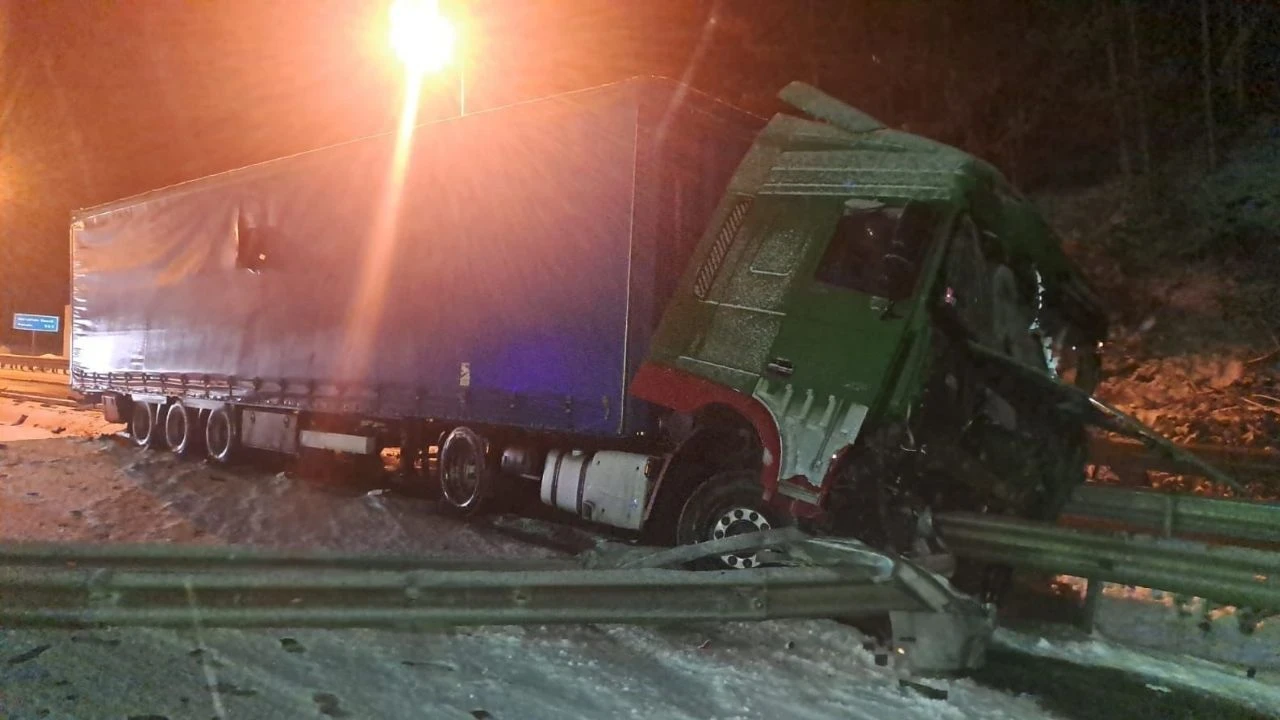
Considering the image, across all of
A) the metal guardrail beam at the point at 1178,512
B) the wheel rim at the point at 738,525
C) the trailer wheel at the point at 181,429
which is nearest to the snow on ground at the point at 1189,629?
the metal guardrail beam at the point at 1178,512

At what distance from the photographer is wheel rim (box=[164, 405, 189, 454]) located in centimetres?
1343

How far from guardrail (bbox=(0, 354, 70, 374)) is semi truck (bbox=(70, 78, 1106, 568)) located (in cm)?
2404

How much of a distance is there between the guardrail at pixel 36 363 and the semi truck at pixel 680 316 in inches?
946

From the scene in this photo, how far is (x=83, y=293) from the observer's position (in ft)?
51.9

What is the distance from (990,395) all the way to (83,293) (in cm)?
1535

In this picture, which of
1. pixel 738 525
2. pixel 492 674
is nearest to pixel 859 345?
pixel 738 525

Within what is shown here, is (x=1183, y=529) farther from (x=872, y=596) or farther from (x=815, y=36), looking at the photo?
(x=815, y=36)

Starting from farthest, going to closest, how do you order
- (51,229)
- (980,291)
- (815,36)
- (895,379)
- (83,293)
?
(51,229)
(815,36)
(83,293)
(980,291)
(895,379)

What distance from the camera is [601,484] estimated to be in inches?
304

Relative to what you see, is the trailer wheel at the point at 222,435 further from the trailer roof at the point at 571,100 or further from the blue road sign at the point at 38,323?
the blue road sign at the point at 38,323

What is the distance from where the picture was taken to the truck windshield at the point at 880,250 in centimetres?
535

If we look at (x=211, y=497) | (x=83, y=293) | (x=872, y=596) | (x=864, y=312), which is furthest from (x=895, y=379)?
(x=83, y=293)

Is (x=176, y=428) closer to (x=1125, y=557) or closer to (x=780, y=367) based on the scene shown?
(x=780, y=367)

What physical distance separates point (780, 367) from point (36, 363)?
109ft
